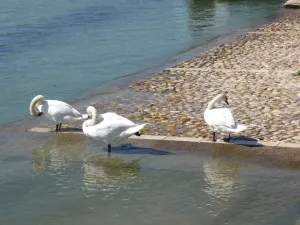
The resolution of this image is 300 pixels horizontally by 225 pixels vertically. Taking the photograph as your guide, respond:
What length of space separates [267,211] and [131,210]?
2.05 m

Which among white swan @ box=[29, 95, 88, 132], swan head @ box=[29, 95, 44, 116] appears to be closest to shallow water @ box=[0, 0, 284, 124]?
swan head @ box=[29, 95, 44, 116]

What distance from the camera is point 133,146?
1434 cm

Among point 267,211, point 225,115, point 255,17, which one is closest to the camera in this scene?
point 267,211

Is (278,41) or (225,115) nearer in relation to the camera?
(225,115)

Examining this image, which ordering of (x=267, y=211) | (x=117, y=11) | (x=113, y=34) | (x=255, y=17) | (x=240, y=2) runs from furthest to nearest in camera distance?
(x=240, y=2)
(x=117, y=11)
(x=255, y=17)
(x=113, y=34)
(x=267, y=211)

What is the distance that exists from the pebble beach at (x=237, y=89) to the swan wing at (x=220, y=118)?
555mm

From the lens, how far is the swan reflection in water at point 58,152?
13533 millimetres

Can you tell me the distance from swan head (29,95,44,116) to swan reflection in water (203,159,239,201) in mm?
4263

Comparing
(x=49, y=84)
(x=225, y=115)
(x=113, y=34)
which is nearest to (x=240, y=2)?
(x=113, y=34)

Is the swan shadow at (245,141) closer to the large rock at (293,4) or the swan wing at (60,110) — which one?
the swan wing at (60,110)

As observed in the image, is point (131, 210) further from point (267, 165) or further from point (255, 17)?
point (255, 17)

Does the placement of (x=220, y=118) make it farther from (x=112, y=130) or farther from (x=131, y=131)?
(x=112, y=130)

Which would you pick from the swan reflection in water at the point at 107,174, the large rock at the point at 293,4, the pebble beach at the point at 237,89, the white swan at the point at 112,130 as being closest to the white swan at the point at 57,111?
the white swan at the point at 112,130

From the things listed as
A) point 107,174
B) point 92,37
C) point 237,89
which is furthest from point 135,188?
point 92,37
